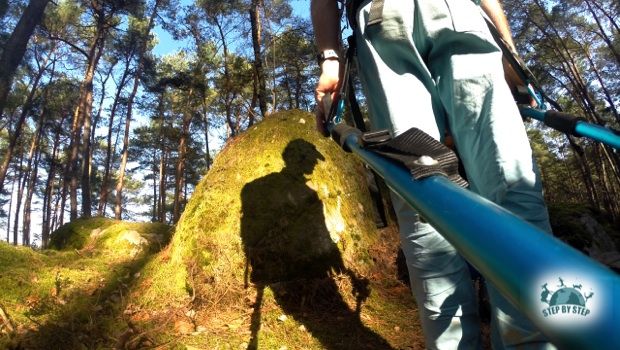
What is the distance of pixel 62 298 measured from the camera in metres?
3.06

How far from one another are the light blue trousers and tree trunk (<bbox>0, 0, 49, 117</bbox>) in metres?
11.6

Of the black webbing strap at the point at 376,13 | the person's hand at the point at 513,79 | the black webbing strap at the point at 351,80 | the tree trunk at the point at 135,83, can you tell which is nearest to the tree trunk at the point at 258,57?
the tree trunk at the point at 135,83

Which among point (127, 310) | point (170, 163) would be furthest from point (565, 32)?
point (170, 163)

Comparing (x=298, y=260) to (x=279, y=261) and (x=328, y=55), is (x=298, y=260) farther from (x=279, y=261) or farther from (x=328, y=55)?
(x=328, y=55)

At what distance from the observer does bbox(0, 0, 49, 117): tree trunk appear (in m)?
10.1

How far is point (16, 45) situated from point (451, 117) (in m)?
12.4

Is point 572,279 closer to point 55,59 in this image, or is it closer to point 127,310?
point 127,310

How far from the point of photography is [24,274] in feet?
10.9

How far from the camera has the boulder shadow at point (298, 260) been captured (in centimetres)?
280

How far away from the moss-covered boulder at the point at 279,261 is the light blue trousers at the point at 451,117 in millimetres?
1358

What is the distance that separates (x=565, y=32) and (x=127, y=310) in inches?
902

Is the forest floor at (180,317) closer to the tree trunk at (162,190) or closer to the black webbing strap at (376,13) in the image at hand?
the black webbing strap at (376,13)

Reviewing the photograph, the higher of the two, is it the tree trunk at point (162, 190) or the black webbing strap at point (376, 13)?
the tree trunk at point (162, 190)

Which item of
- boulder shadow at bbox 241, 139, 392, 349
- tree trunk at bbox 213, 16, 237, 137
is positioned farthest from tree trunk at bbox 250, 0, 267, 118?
boulder shadow at bbox 241, 139, 392, 349
